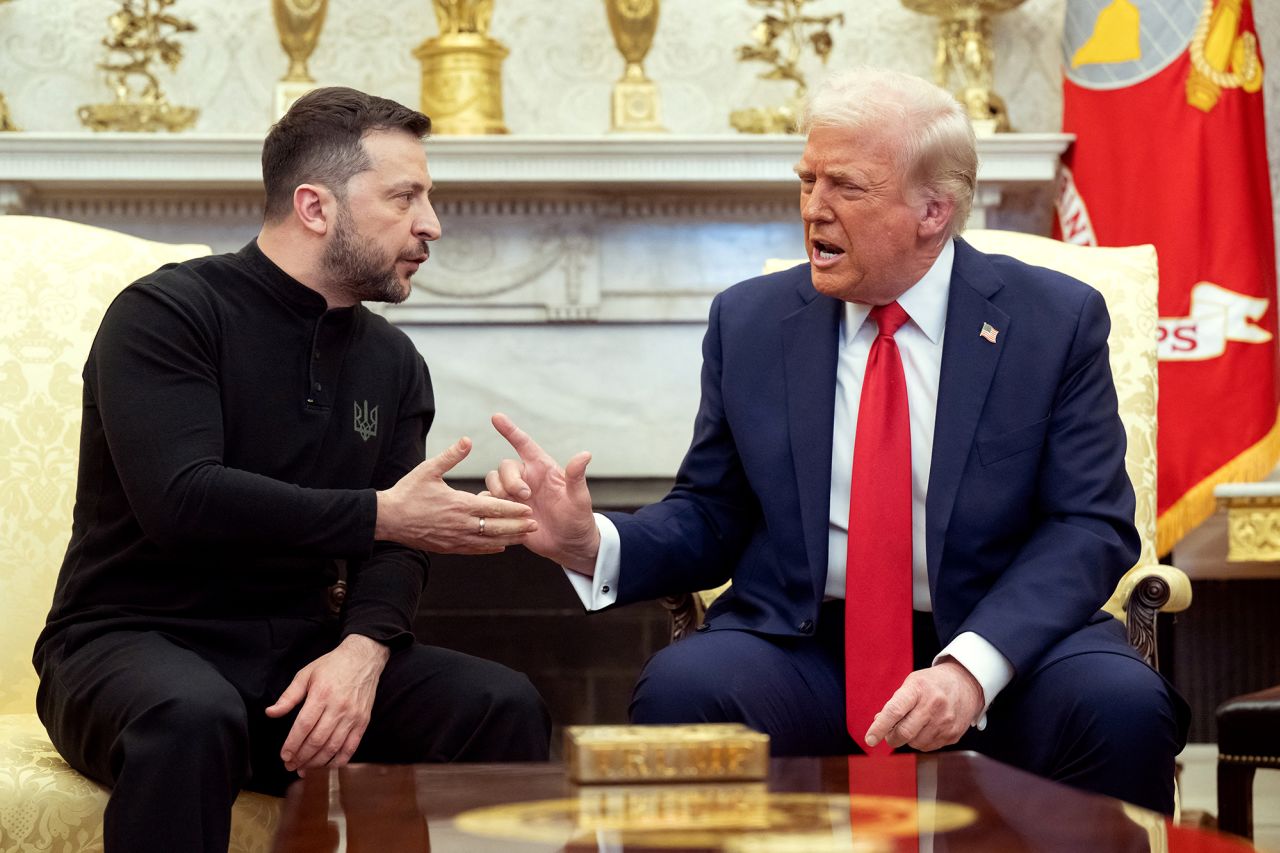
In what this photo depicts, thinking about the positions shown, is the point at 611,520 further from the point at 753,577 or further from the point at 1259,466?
the point at 1259,466

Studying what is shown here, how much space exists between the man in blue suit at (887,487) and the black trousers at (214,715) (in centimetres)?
24

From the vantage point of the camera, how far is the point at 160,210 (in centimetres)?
420

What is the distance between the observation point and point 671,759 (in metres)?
1.69

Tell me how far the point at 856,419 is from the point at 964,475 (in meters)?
0.19

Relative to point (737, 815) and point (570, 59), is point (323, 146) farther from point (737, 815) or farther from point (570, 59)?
point (570, 59)

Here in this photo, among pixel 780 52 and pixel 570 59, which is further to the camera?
pixel 570 59

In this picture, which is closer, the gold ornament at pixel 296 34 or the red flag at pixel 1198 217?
the red flag at pixel 1198 217

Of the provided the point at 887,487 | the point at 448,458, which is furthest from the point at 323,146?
the point at 887,487

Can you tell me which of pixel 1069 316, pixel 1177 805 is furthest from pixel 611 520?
pixel 1177 805

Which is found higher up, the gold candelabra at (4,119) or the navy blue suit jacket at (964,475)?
the gold candelabra at (4,119)

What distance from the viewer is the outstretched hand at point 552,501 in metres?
2.36

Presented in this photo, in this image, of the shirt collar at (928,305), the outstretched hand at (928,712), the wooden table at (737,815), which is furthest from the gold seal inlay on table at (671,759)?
the shirt collar at (928,305)

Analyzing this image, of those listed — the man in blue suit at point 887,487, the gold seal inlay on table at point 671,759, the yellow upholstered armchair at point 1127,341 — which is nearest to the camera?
the gold seal inlay on table at point 671,759

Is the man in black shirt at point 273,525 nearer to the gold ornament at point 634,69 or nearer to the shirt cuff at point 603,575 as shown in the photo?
the shirt cuff at point 603,575
